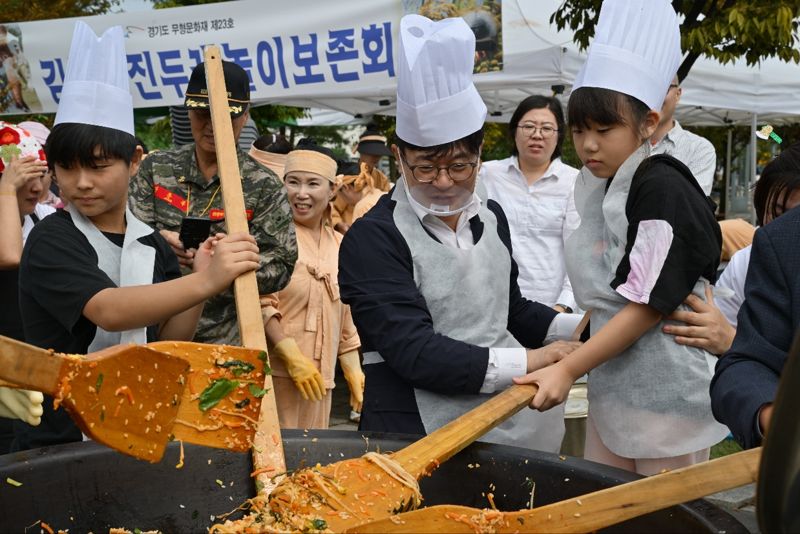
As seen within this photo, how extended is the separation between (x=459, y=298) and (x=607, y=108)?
613mm

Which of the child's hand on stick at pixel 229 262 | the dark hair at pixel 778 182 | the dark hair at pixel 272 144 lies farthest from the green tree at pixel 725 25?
the child's hand on stick at pixel 229 262

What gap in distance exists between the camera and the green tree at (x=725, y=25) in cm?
588

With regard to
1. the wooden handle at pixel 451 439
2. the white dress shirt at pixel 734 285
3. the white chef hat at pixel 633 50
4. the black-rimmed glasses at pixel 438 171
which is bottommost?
the white dress shirt at pixel 734 285

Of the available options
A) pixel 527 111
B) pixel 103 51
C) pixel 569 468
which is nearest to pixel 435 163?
pixel 569 468

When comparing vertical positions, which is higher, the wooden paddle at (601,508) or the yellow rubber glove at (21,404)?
the yellow rubber glove at (21,404)

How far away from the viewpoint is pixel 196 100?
299 centimetres

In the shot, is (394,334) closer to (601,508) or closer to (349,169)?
(601,508)

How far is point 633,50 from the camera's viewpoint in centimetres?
214

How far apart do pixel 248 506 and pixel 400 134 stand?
1.00 meters

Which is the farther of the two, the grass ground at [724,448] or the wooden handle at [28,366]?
the grass ground at [724,448]

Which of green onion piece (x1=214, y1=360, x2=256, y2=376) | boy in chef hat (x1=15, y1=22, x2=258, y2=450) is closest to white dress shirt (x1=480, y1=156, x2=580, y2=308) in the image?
boy in chef hat (x1=15, y1=22, x2=258, y2=450)

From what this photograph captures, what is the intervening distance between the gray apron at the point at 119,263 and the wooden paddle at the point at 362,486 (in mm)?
692

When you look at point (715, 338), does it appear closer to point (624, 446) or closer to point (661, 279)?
point (661, 279)

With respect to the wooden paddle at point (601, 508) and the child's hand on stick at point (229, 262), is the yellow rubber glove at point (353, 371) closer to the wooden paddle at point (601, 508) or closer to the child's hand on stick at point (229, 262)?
the child's hand on stick at point (229, 262)
